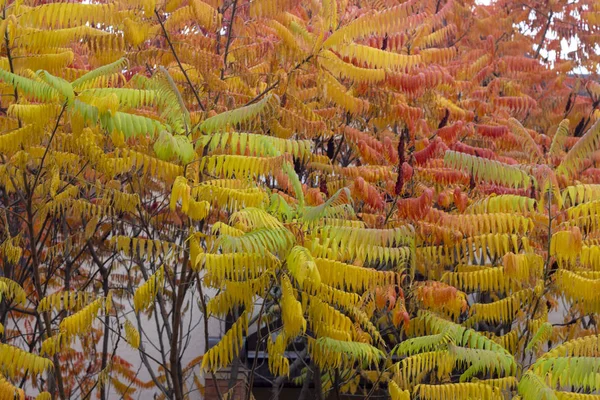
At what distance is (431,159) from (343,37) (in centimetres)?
215

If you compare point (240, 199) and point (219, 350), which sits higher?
point (240, 199)

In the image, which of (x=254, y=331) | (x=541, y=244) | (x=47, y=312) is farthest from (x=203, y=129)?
(x=254, y=331)

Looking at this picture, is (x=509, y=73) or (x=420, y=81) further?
(x=509, y=73)

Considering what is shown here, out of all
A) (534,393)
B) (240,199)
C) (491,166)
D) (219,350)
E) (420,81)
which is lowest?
(534,393)

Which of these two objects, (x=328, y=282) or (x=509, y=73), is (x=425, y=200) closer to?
(x=328, y=282)

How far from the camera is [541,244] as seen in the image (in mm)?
8070

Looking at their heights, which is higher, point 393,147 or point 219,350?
point 393,147

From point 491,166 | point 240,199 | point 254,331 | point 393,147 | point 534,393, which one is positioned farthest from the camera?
point 254,331

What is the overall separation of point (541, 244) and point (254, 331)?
22.3 feet

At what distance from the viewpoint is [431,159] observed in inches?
336

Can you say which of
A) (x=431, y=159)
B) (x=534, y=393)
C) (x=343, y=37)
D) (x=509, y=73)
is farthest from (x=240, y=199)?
(x=509, y=73)

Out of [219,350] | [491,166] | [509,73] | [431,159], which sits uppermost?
[509,73]

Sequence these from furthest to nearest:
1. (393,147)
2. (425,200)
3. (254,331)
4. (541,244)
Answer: (254,331) → (393,147) → (541,244) → (425,200)

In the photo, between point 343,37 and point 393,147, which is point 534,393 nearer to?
point 343,37
